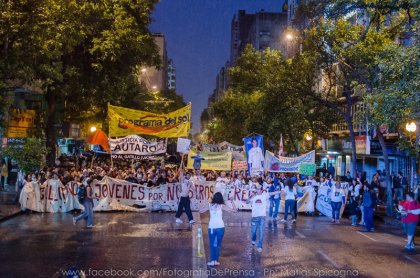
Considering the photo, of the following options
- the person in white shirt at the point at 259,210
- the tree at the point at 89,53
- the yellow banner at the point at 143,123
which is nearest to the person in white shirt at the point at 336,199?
the yellow banner at the point at 143,123

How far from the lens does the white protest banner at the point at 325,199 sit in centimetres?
2075

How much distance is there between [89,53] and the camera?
25484 mm

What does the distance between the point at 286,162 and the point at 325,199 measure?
290 centimetres

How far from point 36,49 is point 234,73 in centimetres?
2520

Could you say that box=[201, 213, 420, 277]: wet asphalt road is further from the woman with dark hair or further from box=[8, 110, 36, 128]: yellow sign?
box=[8, 110, 36, 128]: yellow sign

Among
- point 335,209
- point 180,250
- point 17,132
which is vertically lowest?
point 180,250

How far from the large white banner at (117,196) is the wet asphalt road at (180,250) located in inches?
79.4

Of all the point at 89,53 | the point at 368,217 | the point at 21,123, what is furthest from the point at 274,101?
the point at 21,123

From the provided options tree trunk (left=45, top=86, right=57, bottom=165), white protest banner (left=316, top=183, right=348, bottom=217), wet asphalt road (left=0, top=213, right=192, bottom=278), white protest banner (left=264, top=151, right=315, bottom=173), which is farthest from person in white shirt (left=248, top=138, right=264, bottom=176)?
tree trunk (left=45, top=86, right=57, bottom=165)

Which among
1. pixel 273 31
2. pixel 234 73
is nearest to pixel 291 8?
pixel 234 73

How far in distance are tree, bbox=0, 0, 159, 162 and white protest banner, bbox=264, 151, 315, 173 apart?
8253mm

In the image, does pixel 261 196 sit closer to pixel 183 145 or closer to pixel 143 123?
pixel 183 145

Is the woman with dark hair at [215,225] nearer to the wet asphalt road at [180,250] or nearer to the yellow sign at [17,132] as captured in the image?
the wet asphalt road at [180,250]

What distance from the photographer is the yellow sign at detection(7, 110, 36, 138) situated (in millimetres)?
25141
